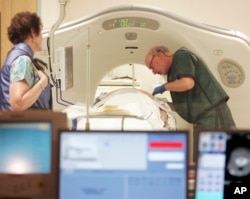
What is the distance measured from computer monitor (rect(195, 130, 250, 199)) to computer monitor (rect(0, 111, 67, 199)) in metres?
0.41

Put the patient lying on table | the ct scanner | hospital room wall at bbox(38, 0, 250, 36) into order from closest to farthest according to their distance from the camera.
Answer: the patient lying on table → the ct scanner → hospital room wall at bbox(38, 0, 250, 36)

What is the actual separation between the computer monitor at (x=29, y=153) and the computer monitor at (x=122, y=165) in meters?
0.06

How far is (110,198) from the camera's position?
1.24 m

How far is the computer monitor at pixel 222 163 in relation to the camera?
1.27 metres

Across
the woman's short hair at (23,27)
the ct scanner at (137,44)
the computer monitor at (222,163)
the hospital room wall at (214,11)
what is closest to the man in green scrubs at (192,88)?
the ct scanner at (137,44)

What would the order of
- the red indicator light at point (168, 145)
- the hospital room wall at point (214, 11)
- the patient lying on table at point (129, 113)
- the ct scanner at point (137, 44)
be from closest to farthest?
the red indicator light at point (168, 145) < the patient lying on table at point (129, 113) < the ct scanner at point (137, 44) < the hospital room wall at point (214, 11)

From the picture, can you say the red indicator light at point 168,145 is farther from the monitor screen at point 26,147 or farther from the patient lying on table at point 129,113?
the patient lying on table at point 129,113

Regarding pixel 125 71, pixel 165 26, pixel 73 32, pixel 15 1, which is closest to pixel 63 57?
pixel 73 32

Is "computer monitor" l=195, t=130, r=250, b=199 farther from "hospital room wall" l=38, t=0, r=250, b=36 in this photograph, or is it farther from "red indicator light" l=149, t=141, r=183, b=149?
"hospital room wall" l=38, t=0, r=250, b=36

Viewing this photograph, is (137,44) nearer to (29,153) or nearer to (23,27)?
(23,27)

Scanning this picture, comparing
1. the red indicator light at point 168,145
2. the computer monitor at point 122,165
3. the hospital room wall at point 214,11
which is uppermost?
the hospital room wall at point 214,11

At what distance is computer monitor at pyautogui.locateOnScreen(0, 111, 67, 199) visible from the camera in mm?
1280

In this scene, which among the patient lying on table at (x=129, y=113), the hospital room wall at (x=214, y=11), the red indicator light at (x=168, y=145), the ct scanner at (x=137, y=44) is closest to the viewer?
the red indicator light at (x=168, y=145)

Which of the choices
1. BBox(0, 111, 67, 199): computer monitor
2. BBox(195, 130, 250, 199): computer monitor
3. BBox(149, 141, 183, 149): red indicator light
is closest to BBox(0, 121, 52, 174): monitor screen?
BBox(0, 111, 67, 199): computer monitor
